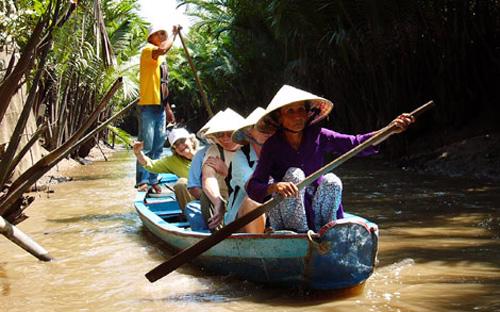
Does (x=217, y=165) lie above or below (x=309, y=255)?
above

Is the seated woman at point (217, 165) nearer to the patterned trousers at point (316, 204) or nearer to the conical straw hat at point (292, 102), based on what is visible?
the conical straw hat at point (292, 102)

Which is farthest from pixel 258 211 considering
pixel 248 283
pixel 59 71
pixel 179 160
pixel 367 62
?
pixel 367 62

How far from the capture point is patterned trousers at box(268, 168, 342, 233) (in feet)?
A: 15.0

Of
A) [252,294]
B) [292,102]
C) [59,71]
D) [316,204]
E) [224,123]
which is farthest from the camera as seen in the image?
[59,71]

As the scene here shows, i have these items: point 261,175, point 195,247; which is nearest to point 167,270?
point 195,247

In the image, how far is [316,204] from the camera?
465 cm

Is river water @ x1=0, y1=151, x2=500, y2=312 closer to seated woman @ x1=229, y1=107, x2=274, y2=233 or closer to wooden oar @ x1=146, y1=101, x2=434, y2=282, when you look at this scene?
wooden oar @ x1=146, y1=101, x2=434, y2=282

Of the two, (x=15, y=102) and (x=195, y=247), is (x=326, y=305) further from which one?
(x=15, y=102)

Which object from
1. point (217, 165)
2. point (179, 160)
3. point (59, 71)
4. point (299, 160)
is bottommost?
point (179, 160)

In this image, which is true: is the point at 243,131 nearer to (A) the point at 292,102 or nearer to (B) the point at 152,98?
(A) the point at 292,102

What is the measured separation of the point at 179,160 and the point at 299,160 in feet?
8.59

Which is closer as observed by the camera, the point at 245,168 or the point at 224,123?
the point at 245,168

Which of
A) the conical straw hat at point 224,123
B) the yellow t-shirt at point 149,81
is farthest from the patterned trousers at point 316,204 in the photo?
the yellow t-shirt at point 149,81

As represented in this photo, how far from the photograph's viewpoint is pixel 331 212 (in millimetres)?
4613
